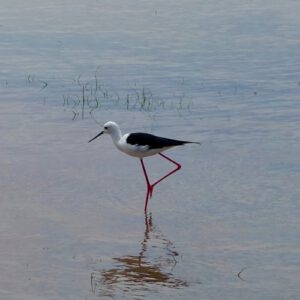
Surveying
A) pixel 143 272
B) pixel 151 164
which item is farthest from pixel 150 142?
pixel 143 272

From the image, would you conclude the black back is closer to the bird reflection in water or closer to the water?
the water

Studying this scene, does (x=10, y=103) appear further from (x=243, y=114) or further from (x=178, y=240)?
(x=178, y=240)

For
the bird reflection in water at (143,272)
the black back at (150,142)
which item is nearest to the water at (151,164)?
the bird reflection in water at (143,272)

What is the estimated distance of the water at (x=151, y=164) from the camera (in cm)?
760

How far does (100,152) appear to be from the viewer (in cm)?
1131

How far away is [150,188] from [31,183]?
3.79ft

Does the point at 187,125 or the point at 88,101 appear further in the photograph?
the point at 88,101

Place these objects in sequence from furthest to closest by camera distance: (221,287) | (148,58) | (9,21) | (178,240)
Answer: (9,21) < (148,58) < (178,240) < (221,287)

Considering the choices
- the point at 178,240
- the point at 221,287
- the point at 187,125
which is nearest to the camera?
the point at 221,287

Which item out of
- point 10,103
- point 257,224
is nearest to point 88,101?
point 10,103

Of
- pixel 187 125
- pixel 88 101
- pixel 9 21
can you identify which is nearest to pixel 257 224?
pixel 187 125

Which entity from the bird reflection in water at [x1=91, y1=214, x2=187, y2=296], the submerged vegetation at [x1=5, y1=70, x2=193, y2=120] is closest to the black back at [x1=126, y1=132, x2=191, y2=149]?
the bird reflection in water at [x1=91, y1=214, x2=187, y2=296]

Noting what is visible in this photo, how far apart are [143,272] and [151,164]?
3.34 m

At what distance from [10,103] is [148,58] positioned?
3868mm
